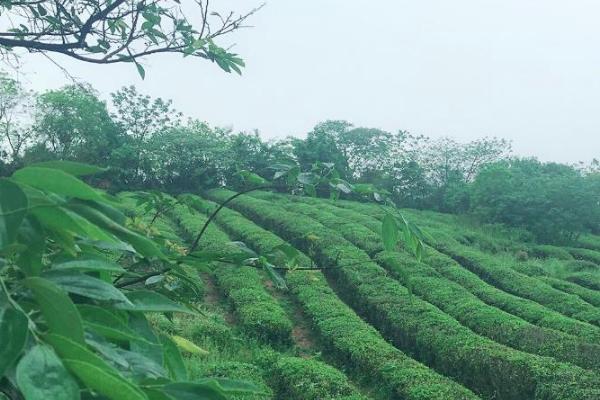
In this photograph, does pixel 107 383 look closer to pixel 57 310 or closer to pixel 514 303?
pixel 57 310

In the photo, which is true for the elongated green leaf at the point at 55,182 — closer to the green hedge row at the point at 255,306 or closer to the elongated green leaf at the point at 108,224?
the elongated green leaf at the point at 108,224

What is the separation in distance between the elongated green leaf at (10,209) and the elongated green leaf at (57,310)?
→ 38mm

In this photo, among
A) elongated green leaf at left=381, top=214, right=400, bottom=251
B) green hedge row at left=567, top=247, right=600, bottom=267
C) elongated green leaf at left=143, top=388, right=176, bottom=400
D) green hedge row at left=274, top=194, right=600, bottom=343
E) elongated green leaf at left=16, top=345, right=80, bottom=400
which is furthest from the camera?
green hedge row at left=567, top=247, right=600, bottom=267

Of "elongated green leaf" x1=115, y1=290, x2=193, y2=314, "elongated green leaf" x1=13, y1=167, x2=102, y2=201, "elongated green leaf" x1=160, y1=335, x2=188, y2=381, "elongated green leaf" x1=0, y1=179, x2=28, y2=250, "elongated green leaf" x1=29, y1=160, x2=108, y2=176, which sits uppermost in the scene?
"elongated green leaf" x1=29, y1=160, x2=108, y2=176

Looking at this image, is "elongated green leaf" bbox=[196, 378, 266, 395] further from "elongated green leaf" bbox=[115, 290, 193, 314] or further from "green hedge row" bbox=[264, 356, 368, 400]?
"green hedge row" bbox=[264, 356, 368, 400]

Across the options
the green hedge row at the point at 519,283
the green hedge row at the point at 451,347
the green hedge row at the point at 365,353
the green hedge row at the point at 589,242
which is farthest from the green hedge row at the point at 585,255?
the green hedge row at the point at 365,353

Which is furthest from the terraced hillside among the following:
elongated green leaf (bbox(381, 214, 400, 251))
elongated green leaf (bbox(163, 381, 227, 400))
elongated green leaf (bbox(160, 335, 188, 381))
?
elongated green leaf (bbox(163, 381, 227, 400))

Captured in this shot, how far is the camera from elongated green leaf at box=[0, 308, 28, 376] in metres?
0.42

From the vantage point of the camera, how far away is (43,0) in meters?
2.30

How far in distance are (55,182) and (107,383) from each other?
16 cm

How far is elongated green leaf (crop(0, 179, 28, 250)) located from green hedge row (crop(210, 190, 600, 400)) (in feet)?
15.0

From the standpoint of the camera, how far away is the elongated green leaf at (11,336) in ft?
1.38

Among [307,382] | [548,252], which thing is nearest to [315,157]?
[548,252]

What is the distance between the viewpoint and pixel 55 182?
479 mm
